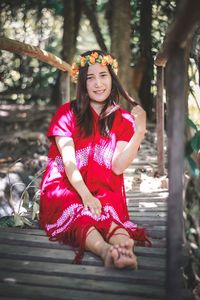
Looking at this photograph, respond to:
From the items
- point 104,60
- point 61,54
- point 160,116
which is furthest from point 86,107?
point 61,54

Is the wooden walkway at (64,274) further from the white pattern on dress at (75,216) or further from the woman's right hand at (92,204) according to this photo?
the woman's right hand at (92,204)

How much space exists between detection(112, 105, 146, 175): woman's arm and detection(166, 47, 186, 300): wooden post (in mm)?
1309

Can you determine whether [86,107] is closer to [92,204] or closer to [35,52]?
[92,204]

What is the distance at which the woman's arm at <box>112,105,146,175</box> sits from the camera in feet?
9.51

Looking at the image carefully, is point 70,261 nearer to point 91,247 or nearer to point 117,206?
point 91,247

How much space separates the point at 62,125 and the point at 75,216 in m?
Result: 0.66

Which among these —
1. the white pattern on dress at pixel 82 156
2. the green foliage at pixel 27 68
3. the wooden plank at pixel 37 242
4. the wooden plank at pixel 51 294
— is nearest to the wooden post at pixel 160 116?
the white pattern on dress at pixel 82 156

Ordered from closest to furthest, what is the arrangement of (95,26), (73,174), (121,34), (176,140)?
(176,140) → (73,174) → (121,34) → (95,26)

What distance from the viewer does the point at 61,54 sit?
29.1ft

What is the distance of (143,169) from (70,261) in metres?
2.60

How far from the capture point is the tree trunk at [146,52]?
8602 millimetres

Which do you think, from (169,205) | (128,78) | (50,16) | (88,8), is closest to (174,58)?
(169,205)

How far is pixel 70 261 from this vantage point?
7.78 feet

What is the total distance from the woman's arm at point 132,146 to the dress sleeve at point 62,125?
13.2 inches
